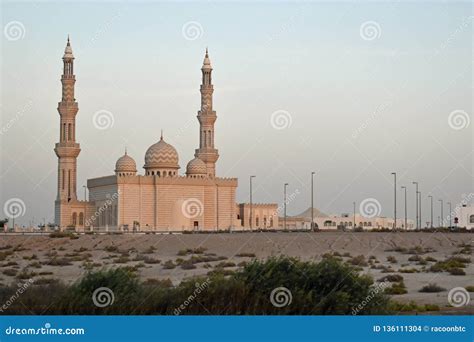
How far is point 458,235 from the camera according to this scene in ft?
132

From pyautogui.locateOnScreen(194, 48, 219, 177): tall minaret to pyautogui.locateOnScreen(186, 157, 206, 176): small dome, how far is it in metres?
1.27

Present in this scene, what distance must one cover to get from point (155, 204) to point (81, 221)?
→ 17.6ft

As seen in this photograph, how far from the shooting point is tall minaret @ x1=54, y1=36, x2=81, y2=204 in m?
59.0

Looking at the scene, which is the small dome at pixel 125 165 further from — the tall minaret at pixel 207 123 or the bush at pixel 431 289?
the bush at pixel 431 289

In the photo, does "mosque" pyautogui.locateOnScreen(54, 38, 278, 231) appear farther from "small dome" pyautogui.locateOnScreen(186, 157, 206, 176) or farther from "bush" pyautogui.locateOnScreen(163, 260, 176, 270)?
"bush" pyautogui.locateOnScreen(163, 260, 176, 270)

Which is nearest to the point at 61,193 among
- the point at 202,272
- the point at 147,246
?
the point at 147,246

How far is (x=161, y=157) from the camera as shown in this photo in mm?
60031

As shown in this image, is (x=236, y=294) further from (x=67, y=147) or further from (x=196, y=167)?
(x=196, y=167)

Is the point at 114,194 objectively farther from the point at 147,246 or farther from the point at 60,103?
the point at 147,246

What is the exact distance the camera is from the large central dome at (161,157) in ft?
197

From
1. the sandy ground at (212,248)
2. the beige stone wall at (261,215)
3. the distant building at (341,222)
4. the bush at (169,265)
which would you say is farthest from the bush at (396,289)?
the distant building at (341,222)

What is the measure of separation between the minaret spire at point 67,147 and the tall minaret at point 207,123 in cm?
886

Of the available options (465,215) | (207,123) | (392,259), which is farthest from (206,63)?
(392,259)

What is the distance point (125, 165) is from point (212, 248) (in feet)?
90.8
